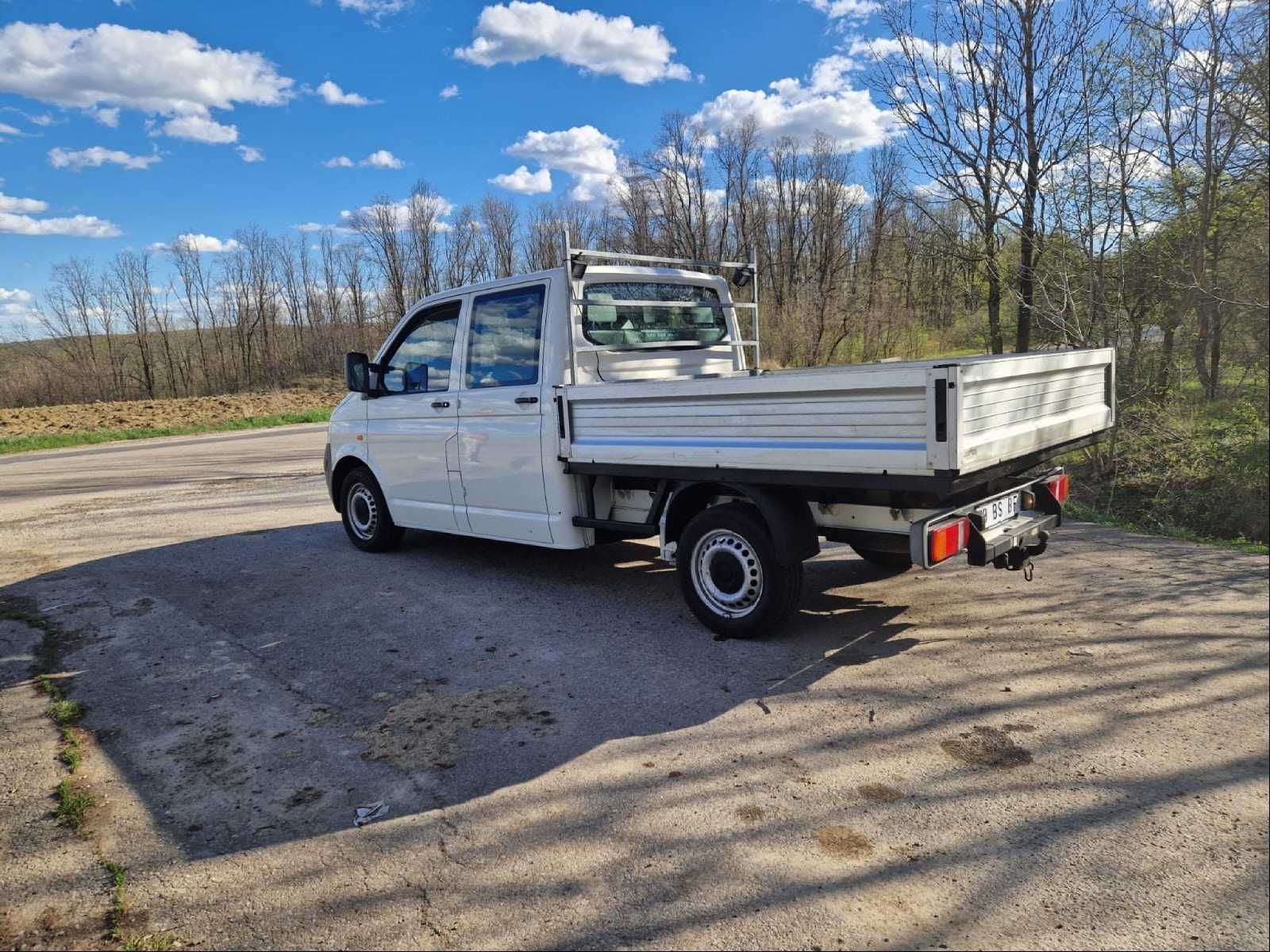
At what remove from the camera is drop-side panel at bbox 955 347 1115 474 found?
3809mm

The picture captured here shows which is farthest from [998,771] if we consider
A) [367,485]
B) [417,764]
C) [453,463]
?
[367,485]

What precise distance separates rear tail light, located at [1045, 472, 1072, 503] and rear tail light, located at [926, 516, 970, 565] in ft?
3.79

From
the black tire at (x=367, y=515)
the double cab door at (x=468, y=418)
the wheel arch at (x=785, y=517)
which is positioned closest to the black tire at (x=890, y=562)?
the wheel arch at (x=785, y=517)

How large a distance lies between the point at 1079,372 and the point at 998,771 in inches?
106

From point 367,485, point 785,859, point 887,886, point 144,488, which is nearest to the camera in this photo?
point 887,886

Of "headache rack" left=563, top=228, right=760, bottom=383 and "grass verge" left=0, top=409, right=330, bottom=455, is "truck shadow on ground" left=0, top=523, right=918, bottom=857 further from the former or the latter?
"grass verge" left=0, top=409, right=330, bottom=455

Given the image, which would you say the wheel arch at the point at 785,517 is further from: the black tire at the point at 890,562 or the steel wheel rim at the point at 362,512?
the steel wheel rim at the point at 362,512

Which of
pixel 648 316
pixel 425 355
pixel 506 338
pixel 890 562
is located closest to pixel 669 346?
pixel 648 316

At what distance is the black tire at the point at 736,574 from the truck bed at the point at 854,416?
0.38m

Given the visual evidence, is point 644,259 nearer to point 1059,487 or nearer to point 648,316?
point 648,316

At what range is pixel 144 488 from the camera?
42.1 feet

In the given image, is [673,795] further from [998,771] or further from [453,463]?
[453,463]

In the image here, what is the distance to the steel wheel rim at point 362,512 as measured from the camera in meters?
7.48

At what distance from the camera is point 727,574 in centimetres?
496
